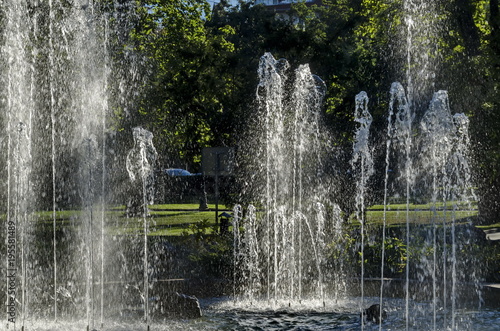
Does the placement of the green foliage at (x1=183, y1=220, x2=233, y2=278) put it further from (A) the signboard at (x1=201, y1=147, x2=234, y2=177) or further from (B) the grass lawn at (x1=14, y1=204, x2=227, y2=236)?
(A) the signboard at (x1=201, y1=147, x2=234, y2=177)

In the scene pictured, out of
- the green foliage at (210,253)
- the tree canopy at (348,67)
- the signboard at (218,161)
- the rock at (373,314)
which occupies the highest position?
the tree canopy at (348,67)

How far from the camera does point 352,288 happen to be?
32.0ft

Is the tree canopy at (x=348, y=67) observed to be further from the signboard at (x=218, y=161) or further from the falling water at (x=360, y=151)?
the signboard at (x=218, y=161)

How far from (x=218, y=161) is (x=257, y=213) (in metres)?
2.12

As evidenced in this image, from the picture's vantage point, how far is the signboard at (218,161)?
14.2 m

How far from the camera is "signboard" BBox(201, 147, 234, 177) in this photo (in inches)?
559

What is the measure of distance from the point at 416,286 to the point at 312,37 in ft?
30.4

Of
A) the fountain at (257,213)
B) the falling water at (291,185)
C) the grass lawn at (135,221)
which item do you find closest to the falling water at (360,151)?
the fountain at (257,213)

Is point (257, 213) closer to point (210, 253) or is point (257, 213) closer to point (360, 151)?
point (210, 253)

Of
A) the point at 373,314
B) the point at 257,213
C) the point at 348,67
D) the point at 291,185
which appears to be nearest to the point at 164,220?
the point at 348,67

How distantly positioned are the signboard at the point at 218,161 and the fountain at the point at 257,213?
469 mm

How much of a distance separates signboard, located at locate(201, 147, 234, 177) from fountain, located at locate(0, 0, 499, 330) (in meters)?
0.47

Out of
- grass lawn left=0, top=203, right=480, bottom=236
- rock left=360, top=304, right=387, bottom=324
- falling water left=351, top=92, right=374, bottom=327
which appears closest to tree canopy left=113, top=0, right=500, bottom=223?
falling water left=351, top=92, right=374, bottom=327

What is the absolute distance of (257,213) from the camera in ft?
41.5
